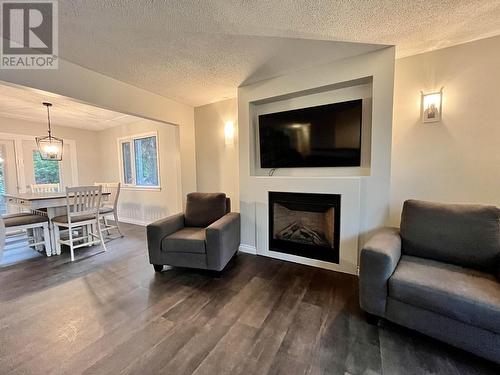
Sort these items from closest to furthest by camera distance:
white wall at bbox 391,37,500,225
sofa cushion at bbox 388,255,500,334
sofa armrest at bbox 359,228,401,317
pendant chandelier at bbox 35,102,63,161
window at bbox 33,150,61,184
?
sofa cushion at bbox 388,255,500,334 < sofa armrest at bbox 359,228,401,317 < white wall at bbox 391,37,500,225 < pendant chandelier at bbox 35,102,63,161 < window at bbox 33,150,61,184

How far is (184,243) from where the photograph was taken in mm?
2273

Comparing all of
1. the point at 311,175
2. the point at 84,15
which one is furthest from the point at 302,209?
the point at 84,15

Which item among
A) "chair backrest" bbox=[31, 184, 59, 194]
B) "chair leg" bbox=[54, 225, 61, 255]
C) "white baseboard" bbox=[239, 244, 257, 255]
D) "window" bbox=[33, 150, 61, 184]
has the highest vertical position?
"window" bbox=[33, 150, 61, 184]

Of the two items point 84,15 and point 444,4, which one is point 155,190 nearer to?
point 84,15

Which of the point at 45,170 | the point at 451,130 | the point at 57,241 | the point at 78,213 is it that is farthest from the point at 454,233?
Answer: the point at 45,170

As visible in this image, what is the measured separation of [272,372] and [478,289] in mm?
1345

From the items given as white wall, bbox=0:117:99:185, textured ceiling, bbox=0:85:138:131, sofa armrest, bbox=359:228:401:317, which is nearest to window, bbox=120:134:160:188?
textured ceiling, bbox=0:85:138:131

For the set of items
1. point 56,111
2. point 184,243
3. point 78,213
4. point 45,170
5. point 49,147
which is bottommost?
point 184,243

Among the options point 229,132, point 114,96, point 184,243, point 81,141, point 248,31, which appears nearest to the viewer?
point 248,31

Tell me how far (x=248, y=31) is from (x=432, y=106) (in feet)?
6.72

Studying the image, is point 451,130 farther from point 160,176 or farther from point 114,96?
point 160,176

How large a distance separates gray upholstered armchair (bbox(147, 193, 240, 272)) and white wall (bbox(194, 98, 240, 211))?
95 cm

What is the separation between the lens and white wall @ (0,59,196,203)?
208cm

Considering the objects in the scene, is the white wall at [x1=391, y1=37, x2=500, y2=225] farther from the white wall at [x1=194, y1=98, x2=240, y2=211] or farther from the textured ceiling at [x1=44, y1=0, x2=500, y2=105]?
the white wall at [x1=194, y1=98, x2=240, y2=211]
